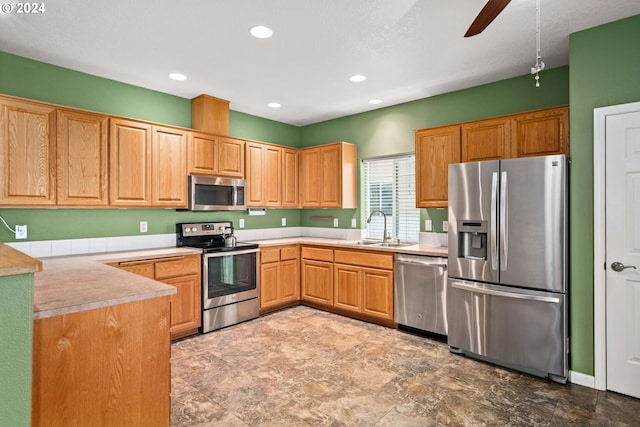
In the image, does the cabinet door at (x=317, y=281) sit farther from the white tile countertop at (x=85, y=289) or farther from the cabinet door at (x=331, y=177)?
the white tile countertop at (x=85, y=289)

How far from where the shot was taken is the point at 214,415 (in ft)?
7.48

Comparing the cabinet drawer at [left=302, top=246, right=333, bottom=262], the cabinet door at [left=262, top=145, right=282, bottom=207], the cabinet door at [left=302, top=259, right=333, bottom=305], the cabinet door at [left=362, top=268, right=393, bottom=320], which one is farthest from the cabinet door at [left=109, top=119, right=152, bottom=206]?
the cabinet door at [left=362, top=268, right=393, bottom=320]

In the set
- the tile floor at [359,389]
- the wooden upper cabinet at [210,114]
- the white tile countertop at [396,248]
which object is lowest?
the tile floor at [359,389]

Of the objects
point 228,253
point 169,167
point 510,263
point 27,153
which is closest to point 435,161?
point 510,263

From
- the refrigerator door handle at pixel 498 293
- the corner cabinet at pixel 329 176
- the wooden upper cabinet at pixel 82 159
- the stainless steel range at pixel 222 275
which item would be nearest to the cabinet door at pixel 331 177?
the corner cabinet at pixel 329 176

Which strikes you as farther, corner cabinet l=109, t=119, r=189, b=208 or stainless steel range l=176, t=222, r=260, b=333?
stainless steel range l=176, t=222, r=260, b=333

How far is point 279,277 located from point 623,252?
350cm

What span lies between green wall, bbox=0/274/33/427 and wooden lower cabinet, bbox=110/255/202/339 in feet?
6.84

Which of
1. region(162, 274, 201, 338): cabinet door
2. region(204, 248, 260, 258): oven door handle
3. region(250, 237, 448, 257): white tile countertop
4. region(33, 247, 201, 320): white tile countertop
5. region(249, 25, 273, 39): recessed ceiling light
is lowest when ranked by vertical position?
region(162, 274, 201, 338): cabinet door

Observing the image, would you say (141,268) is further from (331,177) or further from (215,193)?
(331,177)

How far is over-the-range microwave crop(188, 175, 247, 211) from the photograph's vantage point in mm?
4000

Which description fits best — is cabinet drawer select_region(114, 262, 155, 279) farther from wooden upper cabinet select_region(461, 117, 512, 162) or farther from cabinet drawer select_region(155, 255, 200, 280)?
wooden upper cabinet select_region(461, 117, 512, 162)

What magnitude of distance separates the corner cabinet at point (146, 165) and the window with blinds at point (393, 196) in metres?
2.51

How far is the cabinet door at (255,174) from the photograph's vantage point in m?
4.61
